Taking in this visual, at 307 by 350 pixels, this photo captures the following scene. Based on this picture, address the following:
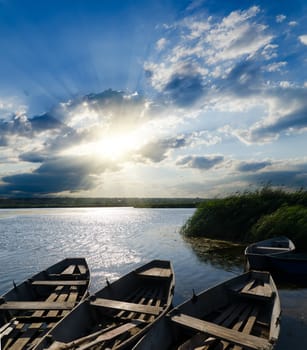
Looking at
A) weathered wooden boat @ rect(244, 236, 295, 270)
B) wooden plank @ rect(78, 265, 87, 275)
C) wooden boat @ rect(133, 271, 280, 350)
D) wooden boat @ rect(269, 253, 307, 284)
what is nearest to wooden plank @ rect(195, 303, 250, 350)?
wooden boat @ rect(133, 271, 280, 350)

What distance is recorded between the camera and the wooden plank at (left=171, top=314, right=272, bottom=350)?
5.25 m

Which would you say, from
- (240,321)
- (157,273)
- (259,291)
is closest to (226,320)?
(240,321)

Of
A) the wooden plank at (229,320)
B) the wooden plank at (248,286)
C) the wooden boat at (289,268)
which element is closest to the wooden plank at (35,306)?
the wooden plank at (229,320)

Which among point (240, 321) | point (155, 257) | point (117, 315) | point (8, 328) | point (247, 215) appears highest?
point (247, 215)

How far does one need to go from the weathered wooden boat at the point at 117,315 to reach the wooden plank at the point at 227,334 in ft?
1.92

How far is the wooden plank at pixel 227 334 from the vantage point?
525 cm

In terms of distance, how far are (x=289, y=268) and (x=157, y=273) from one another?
655 centimetres

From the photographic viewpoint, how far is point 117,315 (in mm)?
7406

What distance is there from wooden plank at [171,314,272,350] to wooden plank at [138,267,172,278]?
3830 mm

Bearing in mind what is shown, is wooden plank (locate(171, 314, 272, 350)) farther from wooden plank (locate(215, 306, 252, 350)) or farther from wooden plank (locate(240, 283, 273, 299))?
wooden plank (locate(240, 283, 273, 299))

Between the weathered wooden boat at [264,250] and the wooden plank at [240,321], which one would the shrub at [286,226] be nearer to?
the weathered wooden boat at [264,250]

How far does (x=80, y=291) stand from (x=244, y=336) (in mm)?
6128

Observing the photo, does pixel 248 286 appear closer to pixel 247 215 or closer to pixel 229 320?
pixel 229 320

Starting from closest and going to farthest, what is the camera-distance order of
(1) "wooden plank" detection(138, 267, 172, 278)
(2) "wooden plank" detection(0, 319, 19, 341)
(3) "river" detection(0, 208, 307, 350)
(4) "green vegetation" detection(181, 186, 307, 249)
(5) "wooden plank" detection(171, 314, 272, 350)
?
(5) "wooden plank" detection(171, 314, 272, 350) → (2) "wooden plank" detection(0, 319, 19, 341) → (3) "river" detection(0, 208, 307, 350) → (1) "wooden plank" detection(138, 267, 172, 278) → (4) "green vegetation" detection(181, 186, 307, 249)
